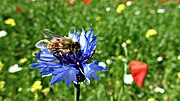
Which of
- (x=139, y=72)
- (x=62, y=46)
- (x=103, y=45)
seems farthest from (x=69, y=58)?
(x=103, y=45)

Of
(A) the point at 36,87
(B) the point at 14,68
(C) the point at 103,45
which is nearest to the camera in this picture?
(A) the point at 36,87

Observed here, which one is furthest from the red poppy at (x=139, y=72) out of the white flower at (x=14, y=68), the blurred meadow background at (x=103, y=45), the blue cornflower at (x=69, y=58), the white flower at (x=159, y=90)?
the white flower at (x=14, y=68)

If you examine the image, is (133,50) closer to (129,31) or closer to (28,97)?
(129,31)

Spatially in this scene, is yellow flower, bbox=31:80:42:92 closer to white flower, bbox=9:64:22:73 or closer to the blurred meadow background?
the blurred meadow background

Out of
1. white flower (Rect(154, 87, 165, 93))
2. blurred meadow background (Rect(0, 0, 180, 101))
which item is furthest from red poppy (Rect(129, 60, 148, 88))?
white flower (Rect(154, 87, 165, 93))

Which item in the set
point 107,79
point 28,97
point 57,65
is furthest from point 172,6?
point 57,65

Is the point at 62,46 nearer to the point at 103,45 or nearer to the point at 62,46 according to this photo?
the point at 62,46

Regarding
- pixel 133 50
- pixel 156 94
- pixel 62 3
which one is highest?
pixel 62 3
